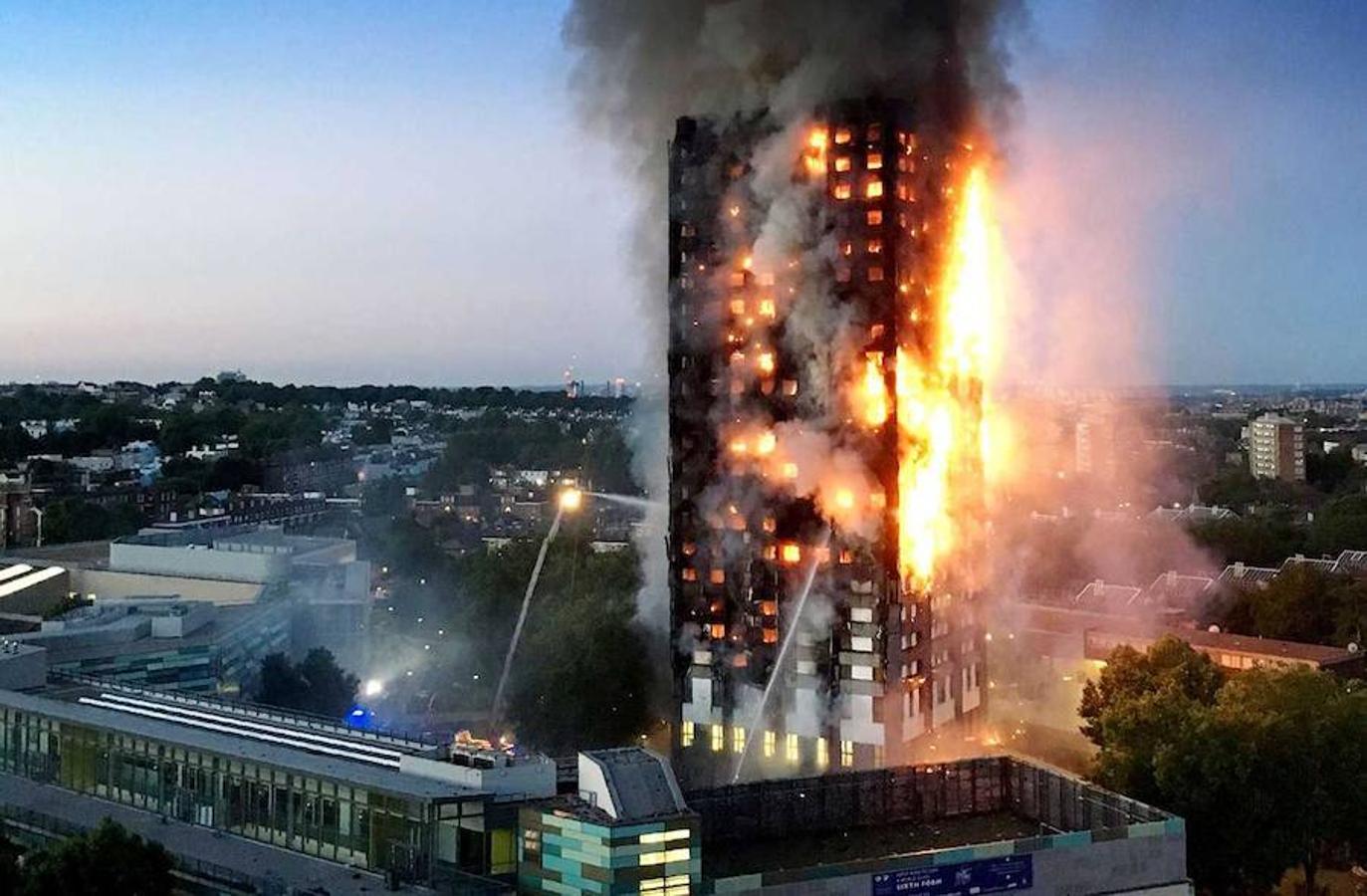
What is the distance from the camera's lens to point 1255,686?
129ft

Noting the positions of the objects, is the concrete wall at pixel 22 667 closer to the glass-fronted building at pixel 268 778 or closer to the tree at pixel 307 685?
the glass-fronted building at pixel 268 778

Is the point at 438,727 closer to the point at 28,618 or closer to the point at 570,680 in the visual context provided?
the point at 570,680

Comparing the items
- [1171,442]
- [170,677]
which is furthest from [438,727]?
[1171,442]

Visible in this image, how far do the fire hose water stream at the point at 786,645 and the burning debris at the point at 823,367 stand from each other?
67 mm

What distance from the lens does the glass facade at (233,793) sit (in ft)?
83.7

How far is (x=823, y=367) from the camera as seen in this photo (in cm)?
4231

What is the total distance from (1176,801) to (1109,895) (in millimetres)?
7372

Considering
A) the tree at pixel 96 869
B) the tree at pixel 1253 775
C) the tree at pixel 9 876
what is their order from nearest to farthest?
the tree at pixel 96 869 < the tree at pixel 9 876 < the tree at pixel 1253 775

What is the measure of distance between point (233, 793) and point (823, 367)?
20.7 m

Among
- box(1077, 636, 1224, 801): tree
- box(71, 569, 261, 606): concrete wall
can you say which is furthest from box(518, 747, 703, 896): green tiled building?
box(71, 569, 261, 606): concrete wall

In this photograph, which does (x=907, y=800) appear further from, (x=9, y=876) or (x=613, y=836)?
(x=9, y=876)

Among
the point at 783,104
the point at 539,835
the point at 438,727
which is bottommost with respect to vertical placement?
the point at 438,727

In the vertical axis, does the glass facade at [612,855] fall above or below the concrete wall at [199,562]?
below

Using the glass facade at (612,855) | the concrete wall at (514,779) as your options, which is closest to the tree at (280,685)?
the concrete wall at (514,779)
